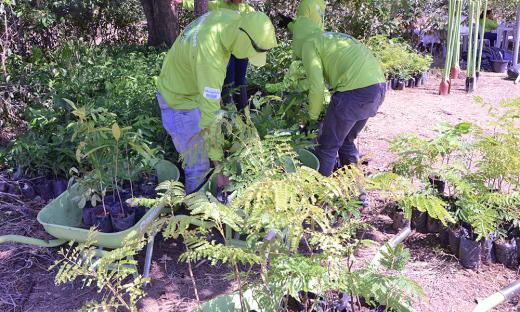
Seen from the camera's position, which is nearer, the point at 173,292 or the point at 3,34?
the point at 173,292

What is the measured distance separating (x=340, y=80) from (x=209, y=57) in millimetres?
1158

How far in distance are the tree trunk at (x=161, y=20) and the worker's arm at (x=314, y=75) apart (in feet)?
17.4

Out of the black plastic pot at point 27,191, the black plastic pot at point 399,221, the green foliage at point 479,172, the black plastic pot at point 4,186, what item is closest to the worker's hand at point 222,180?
the green foliage at point 479,172

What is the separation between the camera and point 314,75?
3129 millimetres

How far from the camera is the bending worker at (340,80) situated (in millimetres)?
3125

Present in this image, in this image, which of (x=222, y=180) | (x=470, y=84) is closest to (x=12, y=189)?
(x=222, y=180)

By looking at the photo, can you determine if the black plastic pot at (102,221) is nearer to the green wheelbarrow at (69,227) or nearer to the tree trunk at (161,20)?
the green wheelbarrow at (69,227)

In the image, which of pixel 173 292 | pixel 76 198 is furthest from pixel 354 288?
pixel 76 198

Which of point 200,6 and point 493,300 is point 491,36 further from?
point 493,300

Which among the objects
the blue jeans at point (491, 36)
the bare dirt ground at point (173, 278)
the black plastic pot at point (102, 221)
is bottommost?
the bare dirt ground at point (173, 278)

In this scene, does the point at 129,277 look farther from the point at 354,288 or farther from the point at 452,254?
the point at 452,254

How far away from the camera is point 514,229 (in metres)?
2.93

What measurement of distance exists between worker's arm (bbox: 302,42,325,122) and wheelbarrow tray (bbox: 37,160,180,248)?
126cm

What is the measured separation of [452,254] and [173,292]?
6.81 ft
